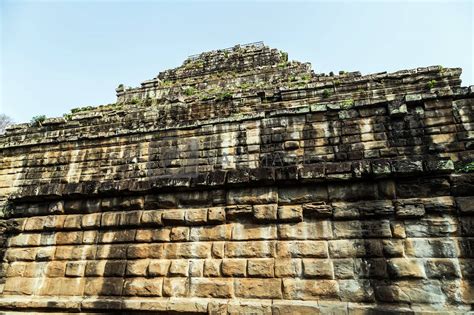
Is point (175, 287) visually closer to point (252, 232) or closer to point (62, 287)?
point (252, 232)

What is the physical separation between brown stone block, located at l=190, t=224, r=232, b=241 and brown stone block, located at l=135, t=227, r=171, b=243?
399 millimetres

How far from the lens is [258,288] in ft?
13.6

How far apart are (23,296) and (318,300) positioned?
4346 mm

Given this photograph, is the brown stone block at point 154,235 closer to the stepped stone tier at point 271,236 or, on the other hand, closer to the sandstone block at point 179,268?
the stepped stone tier at point 271,236

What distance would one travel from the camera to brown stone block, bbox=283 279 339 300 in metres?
3.94

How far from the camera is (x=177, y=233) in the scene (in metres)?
4.68

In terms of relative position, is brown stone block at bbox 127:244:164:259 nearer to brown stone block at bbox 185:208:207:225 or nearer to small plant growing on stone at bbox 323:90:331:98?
brown stone block at bbox 185:208:207:225

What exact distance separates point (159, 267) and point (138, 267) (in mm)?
335

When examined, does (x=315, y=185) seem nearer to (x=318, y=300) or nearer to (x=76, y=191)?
(x=318, y=300)

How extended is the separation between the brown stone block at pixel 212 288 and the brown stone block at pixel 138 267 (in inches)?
29.7

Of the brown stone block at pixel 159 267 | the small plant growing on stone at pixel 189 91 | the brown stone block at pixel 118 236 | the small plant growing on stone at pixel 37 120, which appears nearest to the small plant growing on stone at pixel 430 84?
the small plant growing on stone at pixel 189 91

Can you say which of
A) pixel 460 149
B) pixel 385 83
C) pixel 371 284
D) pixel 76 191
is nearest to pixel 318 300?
pixel 371 284

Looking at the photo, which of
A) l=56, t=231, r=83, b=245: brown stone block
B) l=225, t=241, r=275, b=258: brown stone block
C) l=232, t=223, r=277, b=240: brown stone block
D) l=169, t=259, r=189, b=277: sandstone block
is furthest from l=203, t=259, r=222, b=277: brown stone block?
l=56, t=231, r=83, b=245: brown stone block

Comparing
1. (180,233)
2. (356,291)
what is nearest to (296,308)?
(356,291)
